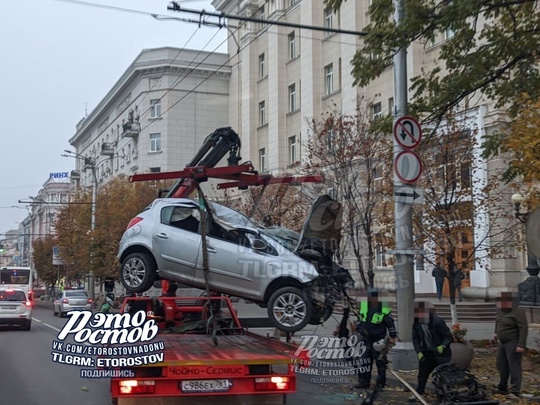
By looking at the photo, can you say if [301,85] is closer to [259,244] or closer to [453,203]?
[453,203]

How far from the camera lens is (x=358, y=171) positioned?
1734cm

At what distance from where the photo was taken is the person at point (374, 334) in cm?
995

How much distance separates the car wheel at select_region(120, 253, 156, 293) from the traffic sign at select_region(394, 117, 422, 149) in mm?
4439

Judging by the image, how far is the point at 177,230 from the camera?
9891 mm

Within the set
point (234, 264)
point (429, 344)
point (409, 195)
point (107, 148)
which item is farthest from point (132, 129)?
point (429, 344)

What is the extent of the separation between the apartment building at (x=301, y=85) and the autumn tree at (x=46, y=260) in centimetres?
3938

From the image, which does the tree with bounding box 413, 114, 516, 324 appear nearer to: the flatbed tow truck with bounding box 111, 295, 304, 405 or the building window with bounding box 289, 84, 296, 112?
the flatbed tow truck with bounding box 111, 295, 304, 405

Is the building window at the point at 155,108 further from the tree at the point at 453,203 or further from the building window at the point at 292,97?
the tree at the point at 453,203

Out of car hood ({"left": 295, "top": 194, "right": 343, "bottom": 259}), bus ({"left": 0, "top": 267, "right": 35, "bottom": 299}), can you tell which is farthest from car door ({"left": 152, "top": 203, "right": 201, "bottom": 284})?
bus ({"left": 0, "top": 267, "right": 35, "bottom": 299})

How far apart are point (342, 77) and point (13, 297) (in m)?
15.5

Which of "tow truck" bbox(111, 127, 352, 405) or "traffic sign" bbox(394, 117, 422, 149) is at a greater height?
"traffic sign" bbox(394, 117, 422, 149)

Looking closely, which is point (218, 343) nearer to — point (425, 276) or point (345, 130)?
point (345, 130)

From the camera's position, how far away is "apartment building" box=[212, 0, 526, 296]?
2441 centimetres

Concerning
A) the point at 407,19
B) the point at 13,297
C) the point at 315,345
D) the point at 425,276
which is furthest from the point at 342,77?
the point at 315,345
